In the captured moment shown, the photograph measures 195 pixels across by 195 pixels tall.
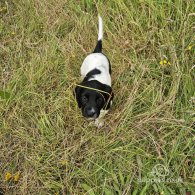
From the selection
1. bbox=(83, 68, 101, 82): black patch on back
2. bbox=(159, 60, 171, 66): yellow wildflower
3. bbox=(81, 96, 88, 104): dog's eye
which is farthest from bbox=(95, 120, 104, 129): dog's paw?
bbox=(159, 60, 171, 66): yellow wildflower

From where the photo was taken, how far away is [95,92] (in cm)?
265

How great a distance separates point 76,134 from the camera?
2.89 m

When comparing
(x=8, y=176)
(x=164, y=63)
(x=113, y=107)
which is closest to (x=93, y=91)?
(x=113, y=107)

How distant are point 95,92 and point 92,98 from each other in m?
0.05

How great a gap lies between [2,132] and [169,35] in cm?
164

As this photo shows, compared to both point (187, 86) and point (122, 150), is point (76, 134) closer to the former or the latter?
point (122, 150)

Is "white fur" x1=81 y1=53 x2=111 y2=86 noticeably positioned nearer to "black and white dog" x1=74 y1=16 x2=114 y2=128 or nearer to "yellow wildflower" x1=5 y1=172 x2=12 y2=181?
"black and white dog" x1=74 y1=16 x2=114 y2=128

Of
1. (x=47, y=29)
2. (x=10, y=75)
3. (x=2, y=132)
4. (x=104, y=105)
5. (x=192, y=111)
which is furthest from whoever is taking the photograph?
(x=47, y=29)

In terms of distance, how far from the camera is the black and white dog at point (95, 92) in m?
2.65

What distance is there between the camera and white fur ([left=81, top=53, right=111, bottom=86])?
9.70 feet

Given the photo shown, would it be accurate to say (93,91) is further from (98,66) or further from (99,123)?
(98,66)

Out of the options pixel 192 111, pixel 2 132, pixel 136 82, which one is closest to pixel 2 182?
pixel 2 132

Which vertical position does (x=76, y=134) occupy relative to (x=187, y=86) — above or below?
below

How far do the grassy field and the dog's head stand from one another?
21 centimetres
